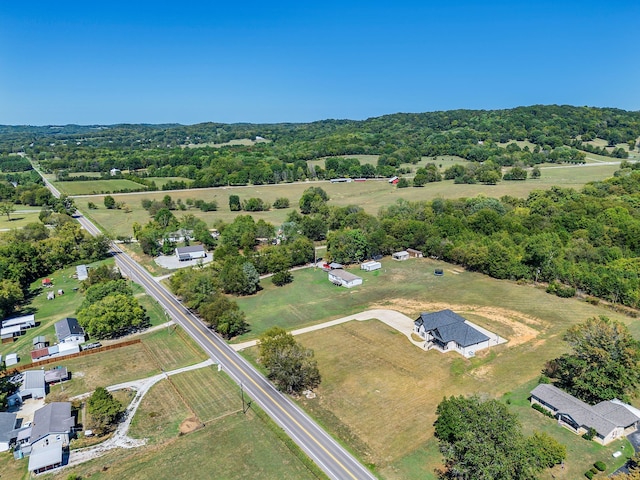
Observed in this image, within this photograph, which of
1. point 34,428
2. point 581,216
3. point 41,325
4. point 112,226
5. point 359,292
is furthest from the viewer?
point 112,226

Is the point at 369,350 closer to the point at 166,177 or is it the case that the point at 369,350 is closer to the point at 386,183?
the point at 386,183

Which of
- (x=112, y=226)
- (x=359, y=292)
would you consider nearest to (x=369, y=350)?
(x=359, y=292)

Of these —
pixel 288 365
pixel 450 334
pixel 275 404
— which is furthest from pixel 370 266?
pixel 275 404

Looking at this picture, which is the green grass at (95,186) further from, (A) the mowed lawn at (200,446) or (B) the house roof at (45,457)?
(B) the house roof at (45,457)

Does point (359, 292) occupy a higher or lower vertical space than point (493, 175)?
lower

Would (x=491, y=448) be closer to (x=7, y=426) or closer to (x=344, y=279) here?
(x=7, y=426)

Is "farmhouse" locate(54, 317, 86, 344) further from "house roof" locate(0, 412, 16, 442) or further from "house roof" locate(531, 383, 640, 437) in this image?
"house roof" locate(531, 383, 640, 437)
